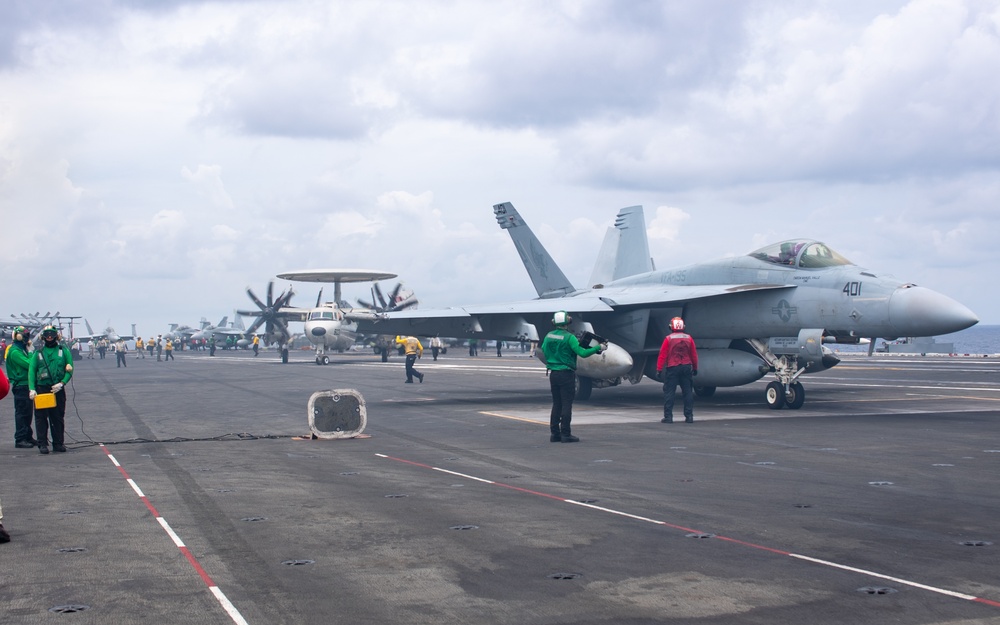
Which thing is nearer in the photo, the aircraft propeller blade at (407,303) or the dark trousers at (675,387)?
the dark trousers at (675,387)

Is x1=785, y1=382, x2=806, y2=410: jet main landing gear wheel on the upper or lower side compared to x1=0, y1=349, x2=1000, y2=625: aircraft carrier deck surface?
upper

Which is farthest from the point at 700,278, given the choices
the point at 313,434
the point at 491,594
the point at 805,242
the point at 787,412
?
the point at 491,594

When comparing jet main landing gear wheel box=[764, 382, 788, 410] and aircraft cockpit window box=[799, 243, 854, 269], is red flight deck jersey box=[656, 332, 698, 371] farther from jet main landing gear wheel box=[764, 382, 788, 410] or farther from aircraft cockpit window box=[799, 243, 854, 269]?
aircraft cockpit window box=[799, 243, 854, 269]

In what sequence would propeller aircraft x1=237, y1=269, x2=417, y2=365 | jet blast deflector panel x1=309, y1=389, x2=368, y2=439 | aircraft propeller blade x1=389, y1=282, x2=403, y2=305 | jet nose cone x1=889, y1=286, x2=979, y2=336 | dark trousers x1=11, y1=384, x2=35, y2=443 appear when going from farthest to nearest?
1. aircraft propeller blade x1=389, y1=282, x2=403, y2=305
2. propeller aircraft x1=237, y1=269, x2=417, y2=365
3. jet nose cone x1=889, y1=286, x2=979, y2=336
4. jet blast deflector panel x1=309, y1=389, x2=368, y2=439
5. dark trousers x1=11, y1=384, x2=35, y2=443

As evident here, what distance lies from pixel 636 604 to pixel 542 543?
5.42 ft

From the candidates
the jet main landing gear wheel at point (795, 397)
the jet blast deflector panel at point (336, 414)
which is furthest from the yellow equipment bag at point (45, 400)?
the jet main landing gear wheel at point (795, 397)

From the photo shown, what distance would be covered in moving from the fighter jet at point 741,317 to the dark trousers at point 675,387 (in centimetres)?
292

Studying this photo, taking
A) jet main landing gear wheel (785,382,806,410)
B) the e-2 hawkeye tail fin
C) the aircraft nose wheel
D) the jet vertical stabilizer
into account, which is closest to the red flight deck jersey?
the aircraft nose wheel

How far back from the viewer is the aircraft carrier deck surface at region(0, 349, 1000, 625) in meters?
5.16

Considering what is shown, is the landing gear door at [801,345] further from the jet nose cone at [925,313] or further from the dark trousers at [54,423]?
the dark trousers at [54,423]

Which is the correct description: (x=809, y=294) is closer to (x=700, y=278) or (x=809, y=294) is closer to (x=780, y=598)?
(x=700, y=278)

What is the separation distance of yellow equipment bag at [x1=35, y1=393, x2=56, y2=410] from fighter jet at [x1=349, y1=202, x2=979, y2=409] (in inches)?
345

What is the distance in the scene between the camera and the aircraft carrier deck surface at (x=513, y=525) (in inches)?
203

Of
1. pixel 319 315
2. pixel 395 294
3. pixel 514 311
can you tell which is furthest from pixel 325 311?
pixel 514 311
